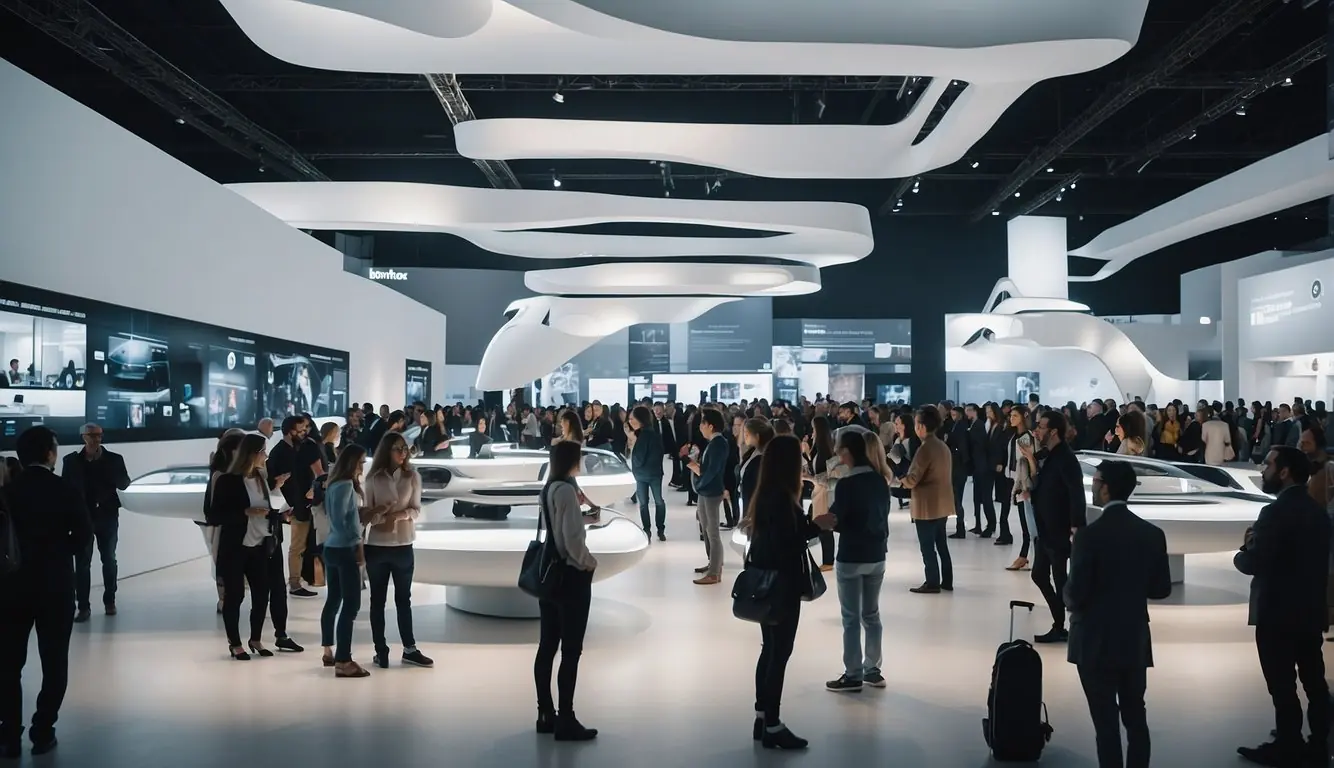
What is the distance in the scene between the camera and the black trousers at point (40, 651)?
4.51 metres

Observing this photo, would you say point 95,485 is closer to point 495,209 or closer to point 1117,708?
point 1117,708

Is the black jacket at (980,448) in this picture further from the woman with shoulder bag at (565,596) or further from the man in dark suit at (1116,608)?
the man in dark suit at (1116,608)

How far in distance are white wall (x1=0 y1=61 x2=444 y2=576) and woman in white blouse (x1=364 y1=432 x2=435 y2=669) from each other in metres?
3.50

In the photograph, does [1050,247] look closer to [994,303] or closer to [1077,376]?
[994,303]

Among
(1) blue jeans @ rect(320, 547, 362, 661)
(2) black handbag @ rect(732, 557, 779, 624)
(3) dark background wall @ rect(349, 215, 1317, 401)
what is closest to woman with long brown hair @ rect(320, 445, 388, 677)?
(1) blue jeans @ rect(320, 547, 362, 661)

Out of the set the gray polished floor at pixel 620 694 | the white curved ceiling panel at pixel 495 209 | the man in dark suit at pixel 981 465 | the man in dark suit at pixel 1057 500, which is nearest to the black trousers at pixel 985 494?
the man in dark suit at pixel 981 465

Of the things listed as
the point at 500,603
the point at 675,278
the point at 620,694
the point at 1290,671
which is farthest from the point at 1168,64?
the point at 620,694

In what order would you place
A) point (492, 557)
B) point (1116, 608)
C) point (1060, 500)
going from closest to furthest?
1. point (1116, 608)
2. point (1060, 500)
3. point (492, 557)

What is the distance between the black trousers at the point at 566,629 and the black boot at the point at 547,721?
11 cm

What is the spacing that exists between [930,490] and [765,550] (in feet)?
12.5

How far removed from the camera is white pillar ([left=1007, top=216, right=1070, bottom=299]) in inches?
966

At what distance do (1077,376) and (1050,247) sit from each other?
151 inches

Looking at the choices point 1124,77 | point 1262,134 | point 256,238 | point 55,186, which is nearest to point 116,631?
point 55,186

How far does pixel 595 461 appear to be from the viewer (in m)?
11.8
